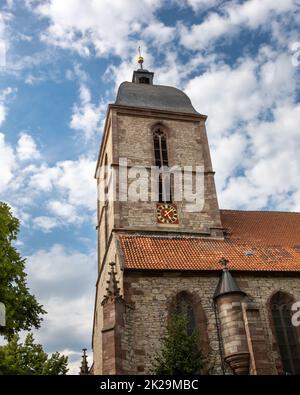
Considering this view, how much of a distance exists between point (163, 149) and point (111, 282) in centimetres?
978

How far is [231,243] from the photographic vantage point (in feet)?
67.2

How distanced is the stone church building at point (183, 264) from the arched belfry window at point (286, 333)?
1.4 inches

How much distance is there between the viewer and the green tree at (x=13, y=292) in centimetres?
1433

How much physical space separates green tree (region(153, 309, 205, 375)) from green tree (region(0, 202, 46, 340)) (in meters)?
4.29

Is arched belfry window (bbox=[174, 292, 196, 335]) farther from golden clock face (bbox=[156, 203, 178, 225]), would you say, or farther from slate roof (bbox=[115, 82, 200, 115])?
slate roof (bbox=[115, 82, 200, 115])

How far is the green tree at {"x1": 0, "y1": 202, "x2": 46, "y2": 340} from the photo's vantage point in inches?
564

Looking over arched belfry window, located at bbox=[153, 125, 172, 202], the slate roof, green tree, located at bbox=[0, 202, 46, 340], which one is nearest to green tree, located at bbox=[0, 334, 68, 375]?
green tree, located at bbox=[0, 202, 46, 340]

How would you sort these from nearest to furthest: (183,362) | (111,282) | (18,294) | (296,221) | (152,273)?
1. (183,362)
2. (18,294)
3. (111,282)
4. (152,273)
5. (296,221)

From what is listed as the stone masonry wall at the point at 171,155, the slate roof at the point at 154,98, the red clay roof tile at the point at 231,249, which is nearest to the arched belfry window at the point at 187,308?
the red clay roof tile at the point at 231,249

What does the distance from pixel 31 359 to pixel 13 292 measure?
2.19m

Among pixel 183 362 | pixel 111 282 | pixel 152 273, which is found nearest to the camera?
pixel 183 362

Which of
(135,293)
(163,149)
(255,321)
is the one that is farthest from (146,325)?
(163,149)

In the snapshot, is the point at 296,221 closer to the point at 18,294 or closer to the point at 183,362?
the point at 183,362

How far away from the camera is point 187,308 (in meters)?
16.9
